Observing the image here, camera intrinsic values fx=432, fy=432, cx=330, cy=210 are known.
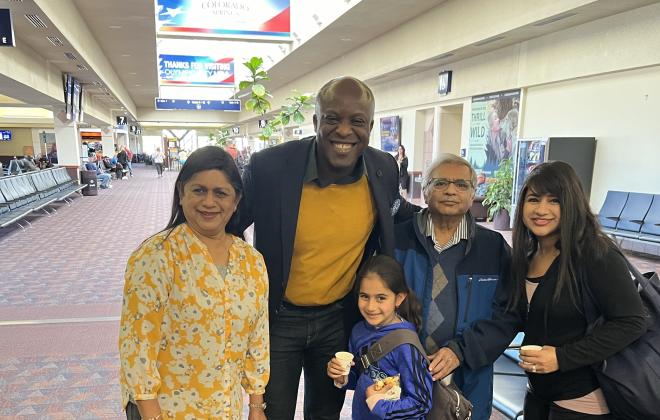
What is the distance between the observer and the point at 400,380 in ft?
5.16

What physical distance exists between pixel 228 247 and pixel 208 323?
263mm

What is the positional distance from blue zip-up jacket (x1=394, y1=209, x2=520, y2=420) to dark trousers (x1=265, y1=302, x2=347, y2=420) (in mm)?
390

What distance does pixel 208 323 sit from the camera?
1.37 meters

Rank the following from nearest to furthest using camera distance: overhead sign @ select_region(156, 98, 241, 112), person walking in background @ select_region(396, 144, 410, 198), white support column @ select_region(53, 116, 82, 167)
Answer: person walking in background @ select_region(396, 144, 410, 198) → white support column @ select_region(53, 116, 82, 167) → overhead sign @ select_region(156, 98, 241, 112)

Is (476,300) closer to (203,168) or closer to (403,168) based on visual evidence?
(203,168)

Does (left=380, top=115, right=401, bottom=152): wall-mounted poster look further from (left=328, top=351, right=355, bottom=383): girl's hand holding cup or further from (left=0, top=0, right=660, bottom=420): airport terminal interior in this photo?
(left=328, top=351, right=355, bottom=383): girl's hand holding cup

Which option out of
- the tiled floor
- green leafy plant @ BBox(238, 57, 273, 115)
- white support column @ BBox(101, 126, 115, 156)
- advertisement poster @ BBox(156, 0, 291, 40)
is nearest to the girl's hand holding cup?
the tiled floor

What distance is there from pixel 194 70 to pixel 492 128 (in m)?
14.1

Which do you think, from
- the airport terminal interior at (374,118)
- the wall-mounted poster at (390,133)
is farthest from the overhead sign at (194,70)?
the wall-mounted poster at (390,133)

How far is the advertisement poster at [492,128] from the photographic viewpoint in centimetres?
979

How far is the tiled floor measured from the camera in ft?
9.99

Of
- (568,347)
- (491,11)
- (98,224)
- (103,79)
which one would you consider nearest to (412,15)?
(491,11)

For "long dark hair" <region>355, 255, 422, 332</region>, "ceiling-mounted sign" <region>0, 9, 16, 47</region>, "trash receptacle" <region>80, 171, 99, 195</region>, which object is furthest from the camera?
"trash receptacle" <region>80, 171, 99, 195</region>

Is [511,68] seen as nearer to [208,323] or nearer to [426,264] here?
[426,264]
